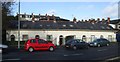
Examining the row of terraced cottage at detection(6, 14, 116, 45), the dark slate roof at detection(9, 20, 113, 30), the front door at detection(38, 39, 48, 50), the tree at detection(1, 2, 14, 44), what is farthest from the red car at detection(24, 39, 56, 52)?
the dark slate roof at detection(9, 20, 113, 30)

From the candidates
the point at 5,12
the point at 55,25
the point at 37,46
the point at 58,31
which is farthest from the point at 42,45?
the point at 55,25

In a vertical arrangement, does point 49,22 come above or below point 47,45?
above

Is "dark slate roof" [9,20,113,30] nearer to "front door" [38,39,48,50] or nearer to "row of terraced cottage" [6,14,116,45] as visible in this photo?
"row of terraced cottage" [6,14,116,45]

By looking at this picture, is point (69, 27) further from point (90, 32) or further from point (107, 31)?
point (107, 31)

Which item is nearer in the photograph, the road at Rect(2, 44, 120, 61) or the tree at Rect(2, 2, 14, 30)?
the road at Rect(2, 44, 120, 61)

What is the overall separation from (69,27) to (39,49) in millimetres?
35313

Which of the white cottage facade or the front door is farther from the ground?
the white cottage facade

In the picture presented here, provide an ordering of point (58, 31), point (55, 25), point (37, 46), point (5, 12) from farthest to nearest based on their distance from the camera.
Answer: point (55, 25) → point (58, 31) → point (5, 12) → point (37, 46)

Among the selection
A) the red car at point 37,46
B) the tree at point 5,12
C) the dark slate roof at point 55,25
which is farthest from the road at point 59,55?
the dark slate roof at point 55,25

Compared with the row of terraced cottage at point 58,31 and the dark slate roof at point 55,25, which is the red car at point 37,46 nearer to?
the row of terraced cottage at point 58,31

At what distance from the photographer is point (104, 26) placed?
75.4m

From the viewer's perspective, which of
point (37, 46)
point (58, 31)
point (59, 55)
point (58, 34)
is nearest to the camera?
point (59, 55)

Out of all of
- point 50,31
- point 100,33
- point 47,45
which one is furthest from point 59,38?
point 47,45

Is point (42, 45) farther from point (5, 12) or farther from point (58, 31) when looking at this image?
point (58, 31)
